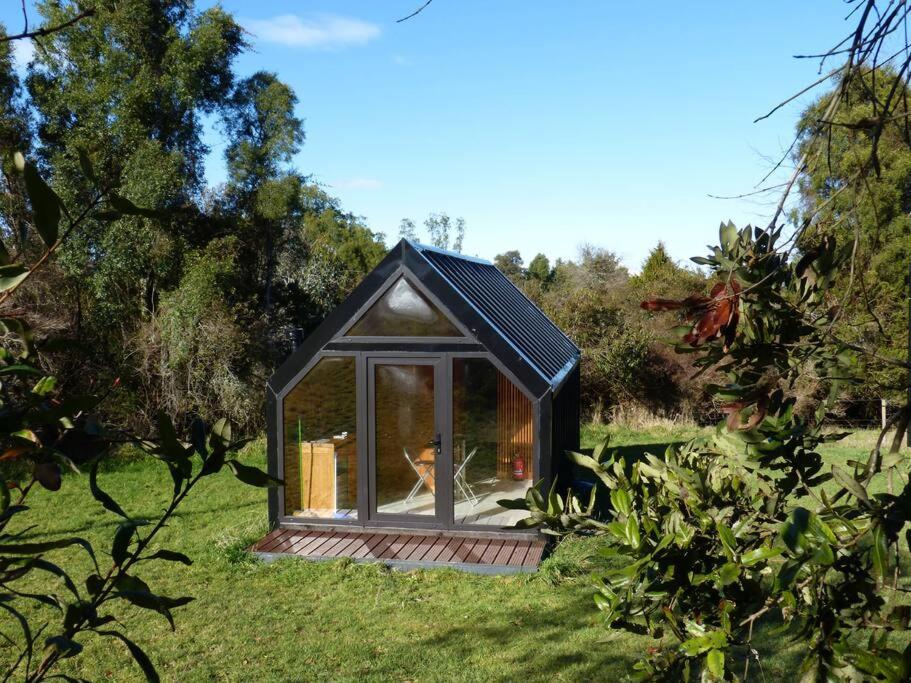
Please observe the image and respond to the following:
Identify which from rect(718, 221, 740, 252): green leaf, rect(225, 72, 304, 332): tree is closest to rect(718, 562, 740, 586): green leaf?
rect(718, 221, 740, 252): green leaf

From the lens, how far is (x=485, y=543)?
339 inches

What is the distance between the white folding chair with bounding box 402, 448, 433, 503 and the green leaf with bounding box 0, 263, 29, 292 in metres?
8.03

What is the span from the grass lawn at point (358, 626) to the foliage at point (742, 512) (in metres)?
2.71

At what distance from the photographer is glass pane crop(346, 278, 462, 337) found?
880cm

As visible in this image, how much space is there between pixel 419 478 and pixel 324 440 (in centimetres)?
122

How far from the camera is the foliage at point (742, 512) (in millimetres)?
1598

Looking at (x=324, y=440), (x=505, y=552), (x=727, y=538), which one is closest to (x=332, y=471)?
→ (x=324, y=440)

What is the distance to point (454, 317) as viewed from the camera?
870 cm

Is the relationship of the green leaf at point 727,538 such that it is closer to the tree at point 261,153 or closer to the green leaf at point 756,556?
the green leaf at point 756,556

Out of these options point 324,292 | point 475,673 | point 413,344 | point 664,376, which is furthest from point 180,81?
point 475,673

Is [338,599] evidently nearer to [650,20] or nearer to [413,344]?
[413,344]

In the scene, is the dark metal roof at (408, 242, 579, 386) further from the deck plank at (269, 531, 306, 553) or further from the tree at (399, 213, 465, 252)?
the tree at (399, 213, 465, 252)

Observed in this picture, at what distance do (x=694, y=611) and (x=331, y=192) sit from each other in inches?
1294

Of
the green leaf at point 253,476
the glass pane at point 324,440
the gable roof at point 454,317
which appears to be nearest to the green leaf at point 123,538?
the green leaf at point 253,476
